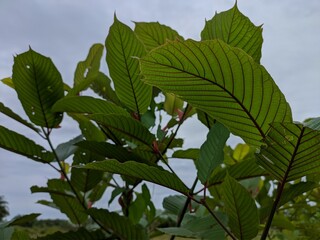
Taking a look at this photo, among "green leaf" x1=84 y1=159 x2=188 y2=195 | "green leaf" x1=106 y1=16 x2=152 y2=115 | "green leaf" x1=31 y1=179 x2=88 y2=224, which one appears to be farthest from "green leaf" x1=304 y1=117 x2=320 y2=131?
"green leaf" x1=31 y1=179 x2=88 y2=224

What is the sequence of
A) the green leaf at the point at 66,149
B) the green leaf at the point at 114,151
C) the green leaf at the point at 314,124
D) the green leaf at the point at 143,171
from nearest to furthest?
1. the green leaf at the point at 314,124
2. the green leaf at the point at 143,171
3. the green leaf at the point at 114,151
4. the green leaf at the point at 66,149

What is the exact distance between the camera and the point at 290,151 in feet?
1.94

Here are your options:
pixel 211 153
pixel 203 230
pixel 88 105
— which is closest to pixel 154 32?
pixel 88 105

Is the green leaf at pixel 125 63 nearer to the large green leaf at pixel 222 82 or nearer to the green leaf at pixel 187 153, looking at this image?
the green leaf at pixel 187 153

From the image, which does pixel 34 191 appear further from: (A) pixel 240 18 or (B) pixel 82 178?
(A) pixel 240 18

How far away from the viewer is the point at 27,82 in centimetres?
110

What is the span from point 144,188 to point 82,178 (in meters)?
0.20

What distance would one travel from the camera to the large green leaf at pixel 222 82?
1.82 feet

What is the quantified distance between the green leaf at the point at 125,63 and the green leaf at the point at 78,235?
39cm

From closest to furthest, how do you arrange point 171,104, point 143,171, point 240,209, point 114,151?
point 143,171
point 240,209
point 114,151
point 171,104

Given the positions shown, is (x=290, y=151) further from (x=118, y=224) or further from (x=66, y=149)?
(x=66, y=149)

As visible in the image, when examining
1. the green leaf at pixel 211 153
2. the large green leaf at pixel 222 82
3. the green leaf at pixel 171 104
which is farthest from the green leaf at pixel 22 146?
the large green leaf at pixel 222 82

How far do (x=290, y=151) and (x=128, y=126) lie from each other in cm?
41

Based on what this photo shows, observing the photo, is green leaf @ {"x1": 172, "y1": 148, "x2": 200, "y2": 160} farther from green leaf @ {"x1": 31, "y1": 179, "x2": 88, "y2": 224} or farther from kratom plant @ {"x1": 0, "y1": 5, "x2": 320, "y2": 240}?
green leaf @ {"x1": 31, "y1": 179, "x2": 88, "y2": 224}
